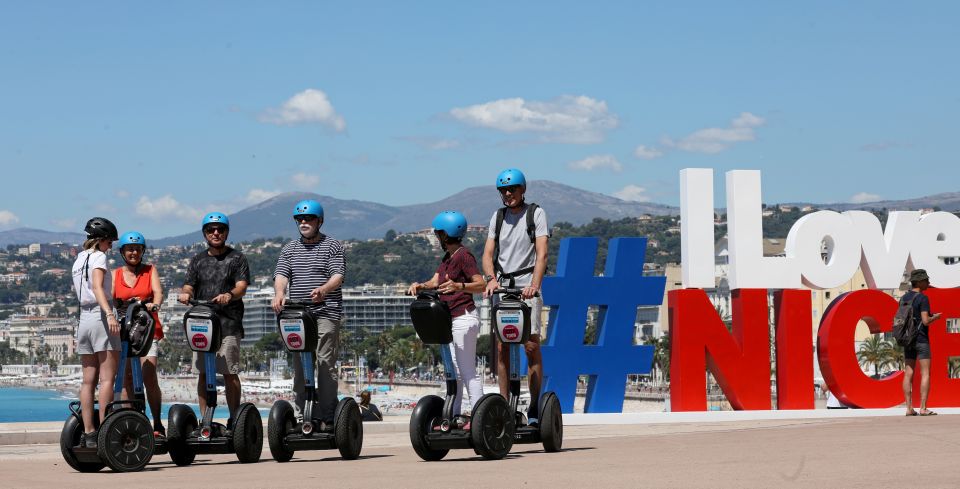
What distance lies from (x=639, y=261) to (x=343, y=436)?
13165 mm

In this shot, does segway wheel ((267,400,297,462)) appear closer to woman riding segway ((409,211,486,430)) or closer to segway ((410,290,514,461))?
segway ((410,290,514,461))

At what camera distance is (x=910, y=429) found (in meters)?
13.1

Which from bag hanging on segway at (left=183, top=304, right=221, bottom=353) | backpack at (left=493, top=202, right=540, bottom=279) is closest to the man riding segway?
bag hanging on segway at (left=183, top=304, right=221, bottom=353)

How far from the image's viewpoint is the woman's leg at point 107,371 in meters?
11.4

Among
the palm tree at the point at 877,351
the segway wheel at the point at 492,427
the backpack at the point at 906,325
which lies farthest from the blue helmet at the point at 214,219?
the palm tree at the point at 877,351

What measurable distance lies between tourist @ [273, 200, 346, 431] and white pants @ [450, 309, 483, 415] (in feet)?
3.53

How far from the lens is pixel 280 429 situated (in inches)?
452

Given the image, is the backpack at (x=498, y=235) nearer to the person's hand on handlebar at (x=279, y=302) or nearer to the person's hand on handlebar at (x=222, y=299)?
the person's hand on handlebar at (x=279, y=302)

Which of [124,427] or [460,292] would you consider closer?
[124,427]

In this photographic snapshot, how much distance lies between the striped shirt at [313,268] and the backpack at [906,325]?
8621 mm

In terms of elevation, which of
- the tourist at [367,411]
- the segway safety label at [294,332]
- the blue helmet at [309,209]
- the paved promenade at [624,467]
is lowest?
the tourist at [367,411]

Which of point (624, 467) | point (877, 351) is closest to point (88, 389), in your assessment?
point (624, 467)

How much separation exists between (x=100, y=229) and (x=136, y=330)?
96cm

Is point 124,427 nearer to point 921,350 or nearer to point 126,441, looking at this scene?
point 126,441
